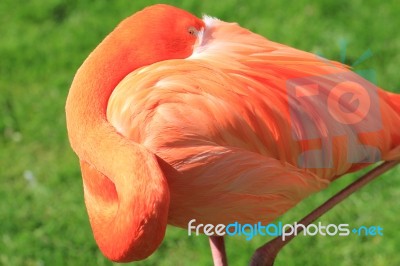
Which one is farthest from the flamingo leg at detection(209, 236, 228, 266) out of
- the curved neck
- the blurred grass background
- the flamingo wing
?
the blurred grass background

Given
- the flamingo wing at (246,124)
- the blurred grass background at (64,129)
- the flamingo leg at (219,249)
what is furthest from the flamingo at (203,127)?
the blurred grass background at (64,129)

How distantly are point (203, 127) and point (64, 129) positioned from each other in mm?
1938

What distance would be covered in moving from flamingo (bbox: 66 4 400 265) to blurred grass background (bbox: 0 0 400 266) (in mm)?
1002

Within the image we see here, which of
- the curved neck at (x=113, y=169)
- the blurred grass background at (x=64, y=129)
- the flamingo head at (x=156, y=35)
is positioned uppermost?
the flamingo head at (x=156, y=35)

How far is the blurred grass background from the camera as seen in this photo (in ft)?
10.0

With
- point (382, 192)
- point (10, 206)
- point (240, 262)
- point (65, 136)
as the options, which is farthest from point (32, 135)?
point (382, 192)

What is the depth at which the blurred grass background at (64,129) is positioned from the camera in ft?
10.0

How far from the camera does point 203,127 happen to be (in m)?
1.86

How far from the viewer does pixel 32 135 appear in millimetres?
3686

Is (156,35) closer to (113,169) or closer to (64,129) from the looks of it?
(113,169)

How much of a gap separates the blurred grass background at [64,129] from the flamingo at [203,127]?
3.29ft

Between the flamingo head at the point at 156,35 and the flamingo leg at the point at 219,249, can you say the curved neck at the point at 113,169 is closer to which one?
the flamingo head at the point at 156,35

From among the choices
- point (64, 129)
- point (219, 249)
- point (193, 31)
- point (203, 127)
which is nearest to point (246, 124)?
point (203, 127)

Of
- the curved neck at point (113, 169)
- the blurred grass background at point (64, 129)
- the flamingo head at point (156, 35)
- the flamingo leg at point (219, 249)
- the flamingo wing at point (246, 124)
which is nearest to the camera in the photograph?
the curved neck at point (113, 169)
